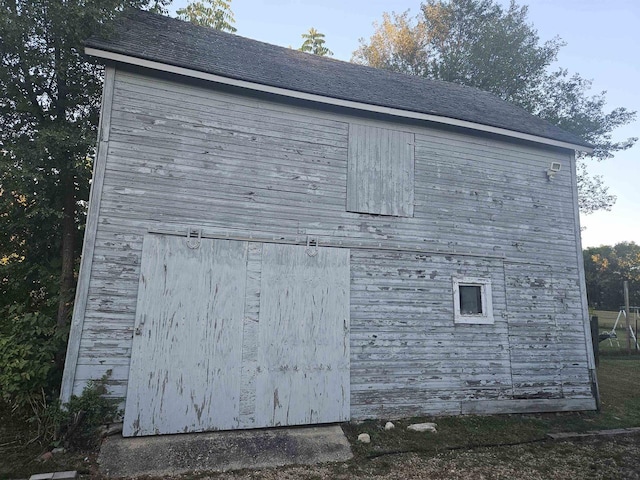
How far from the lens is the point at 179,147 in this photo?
5.89 meters

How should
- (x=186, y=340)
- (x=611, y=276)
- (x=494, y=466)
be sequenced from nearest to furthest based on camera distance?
(x=494, y=466) → (x=186, y=340) → (x=611, y=276)

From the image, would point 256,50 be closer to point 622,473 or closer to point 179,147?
point 179,147

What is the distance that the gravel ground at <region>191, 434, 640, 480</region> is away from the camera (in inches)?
180

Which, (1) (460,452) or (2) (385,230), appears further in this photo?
(2) (385,230)

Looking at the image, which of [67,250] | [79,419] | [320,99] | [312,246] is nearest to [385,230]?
[312,246]

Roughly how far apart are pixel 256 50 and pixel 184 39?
1538 mm

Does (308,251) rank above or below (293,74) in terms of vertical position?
below

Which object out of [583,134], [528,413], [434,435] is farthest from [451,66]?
[434,435]

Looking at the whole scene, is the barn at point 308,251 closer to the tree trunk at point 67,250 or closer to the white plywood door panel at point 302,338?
the white plywood door panel at point 302,338

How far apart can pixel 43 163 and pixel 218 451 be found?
5342 millimetres

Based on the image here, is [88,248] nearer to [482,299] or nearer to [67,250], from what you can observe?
[67,250]

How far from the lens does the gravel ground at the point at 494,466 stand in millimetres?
4570

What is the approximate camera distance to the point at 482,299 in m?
7.13

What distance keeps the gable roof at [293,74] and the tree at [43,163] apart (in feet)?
3.03
